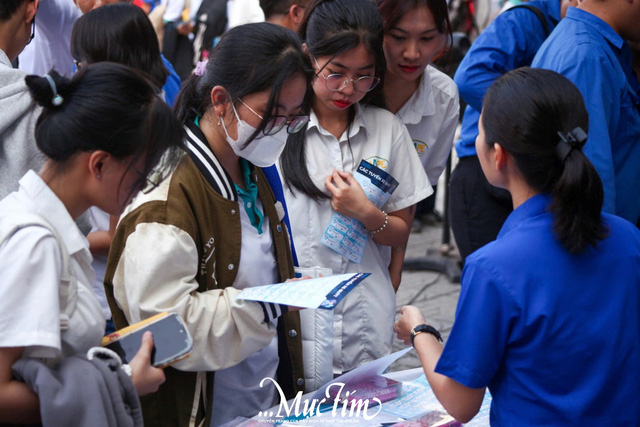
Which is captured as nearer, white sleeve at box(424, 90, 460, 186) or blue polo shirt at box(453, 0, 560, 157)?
white sleeve at box(424, 90, 460, 186)

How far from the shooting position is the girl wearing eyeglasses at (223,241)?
66.7 inches

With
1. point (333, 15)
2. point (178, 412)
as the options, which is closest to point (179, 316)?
point (178, 412)

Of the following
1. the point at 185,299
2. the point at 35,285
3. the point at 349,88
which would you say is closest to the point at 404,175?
the point at 349,88

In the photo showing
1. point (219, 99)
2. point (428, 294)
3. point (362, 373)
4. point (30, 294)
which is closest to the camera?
point (30, 294)

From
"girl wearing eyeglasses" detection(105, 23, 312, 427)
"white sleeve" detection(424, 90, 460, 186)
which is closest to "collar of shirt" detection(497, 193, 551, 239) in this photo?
"girl wearing eyeglasses" detection(105, 23, 312, 427)

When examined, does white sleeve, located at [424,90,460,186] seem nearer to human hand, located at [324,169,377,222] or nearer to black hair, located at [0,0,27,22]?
human hand, located at [324,169,377,222]

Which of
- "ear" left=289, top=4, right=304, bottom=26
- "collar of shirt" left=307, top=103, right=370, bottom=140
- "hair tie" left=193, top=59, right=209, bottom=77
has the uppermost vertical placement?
"hair tie" left=193, top=59, right=209, bottom=77

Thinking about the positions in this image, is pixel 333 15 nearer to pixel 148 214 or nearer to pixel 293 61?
pixel 293 61

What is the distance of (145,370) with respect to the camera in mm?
1446

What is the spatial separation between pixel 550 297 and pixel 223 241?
2.55 ft

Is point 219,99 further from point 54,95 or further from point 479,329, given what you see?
point 479,329

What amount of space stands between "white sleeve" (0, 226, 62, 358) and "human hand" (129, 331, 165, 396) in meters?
0.17

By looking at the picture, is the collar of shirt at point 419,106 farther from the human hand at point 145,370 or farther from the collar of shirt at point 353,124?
the human hand at point 145,370

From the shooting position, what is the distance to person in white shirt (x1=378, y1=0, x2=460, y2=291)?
2588 millimetres
